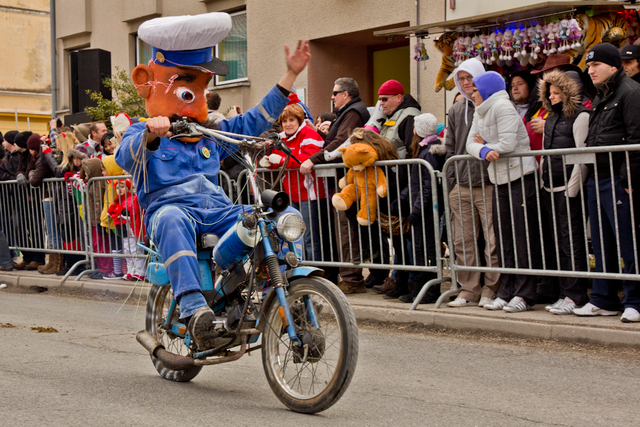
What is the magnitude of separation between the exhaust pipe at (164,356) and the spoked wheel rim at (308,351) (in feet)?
1.87

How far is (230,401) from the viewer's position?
4680 mm

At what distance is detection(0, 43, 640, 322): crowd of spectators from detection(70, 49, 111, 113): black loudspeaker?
5.83 m

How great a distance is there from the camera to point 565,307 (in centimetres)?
695

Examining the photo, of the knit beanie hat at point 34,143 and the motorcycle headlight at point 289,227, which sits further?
the knit beanie hat at point 34,143

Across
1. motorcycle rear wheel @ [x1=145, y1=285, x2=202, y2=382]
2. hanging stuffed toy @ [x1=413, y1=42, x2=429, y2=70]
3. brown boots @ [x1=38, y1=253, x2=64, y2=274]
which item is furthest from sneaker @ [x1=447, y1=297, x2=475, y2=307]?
brown boots @ [x1=38, y1=253, x2=64, y2=274]

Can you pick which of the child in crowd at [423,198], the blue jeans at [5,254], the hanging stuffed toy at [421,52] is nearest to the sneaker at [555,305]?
the child in crowd at [423,198]

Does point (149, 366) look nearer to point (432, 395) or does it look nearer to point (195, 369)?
point (195, 369)

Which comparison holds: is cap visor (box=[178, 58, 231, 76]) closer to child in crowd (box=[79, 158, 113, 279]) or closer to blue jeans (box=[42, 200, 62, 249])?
child in crowd (box=[79, 158, 113, 279])

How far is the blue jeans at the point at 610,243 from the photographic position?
21.3 feet

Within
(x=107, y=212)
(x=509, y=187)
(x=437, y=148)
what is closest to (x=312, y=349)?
(x=509, y=187)

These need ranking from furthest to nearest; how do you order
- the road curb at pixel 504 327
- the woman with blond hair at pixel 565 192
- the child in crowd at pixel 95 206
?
the child in crowd at pixel 95 206 → the woman with blond hair at pixel 565 192 → the road curb at pixel 504 327

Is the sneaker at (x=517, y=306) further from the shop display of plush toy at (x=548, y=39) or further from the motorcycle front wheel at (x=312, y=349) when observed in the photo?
the motorcycle front wheel at (x=312, y=349)

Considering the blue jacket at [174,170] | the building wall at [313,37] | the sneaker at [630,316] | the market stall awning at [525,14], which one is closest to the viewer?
the blue jacket at [174,170]

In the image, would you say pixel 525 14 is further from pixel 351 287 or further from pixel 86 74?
pixel 86 74
